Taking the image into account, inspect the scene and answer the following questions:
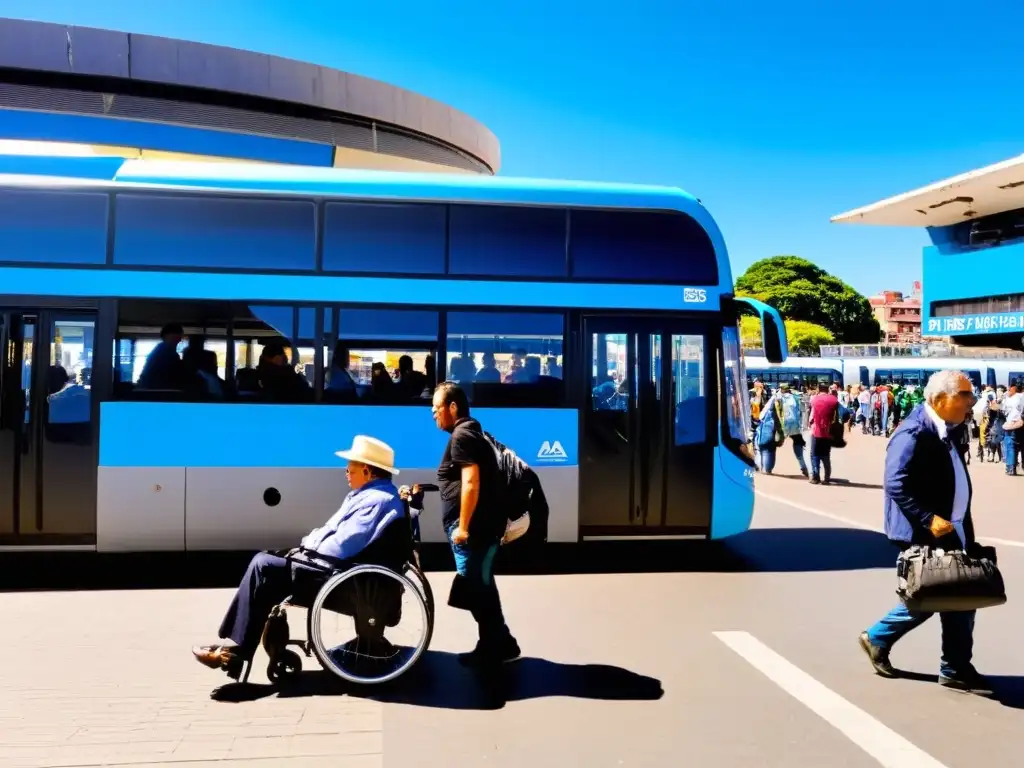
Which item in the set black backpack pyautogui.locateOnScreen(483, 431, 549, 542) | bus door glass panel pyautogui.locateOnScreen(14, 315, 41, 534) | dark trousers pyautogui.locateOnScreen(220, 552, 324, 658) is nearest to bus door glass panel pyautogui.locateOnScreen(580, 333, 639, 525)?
black backpack pyautogui.locateOnScreen(483, 431, 549, 542)

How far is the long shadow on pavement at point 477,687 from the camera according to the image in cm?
464

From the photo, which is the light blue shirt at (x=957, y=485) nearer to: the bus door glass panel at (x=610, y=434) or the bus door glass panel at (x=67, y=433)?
the bus door glass panel at (x=610, y=434)

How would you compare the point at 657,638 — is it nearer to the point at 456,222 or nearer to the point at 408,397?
the point at 408,397

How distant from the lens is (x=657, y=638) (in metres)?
5.84

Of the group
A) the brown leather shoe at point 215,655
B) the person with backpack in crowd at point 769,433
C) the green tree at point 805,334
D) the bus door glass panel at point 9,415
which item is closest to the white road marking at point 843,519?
the person with backpack in crowd at point 769,433

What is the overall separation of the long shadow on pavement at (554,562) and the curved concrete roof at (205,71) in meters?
20.0

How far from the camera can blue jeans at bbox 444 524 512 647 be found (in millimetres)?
5125

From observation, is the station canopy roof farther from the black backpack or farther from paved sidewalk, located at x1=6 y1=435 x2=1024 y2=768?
the black backpack

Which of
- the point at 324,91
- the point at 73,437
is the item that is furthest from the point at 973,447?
the point at 73,437

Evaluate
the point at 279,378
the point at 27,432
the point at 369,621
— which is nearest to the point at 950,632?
the point at 369,621

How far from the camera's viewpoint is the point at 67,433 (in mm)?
7340

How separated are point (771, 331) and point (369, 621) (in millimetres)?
4980

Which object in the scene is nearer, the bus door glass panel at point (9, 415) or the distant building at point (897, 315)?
the bus door glass panel at point (9, 415)

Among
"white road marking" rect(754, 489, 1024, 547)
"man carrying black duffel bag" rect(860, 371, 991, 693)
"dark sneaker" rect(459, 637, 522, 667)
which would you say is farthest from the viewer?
"white road marking" rect(754, 489, 1024, 547)
